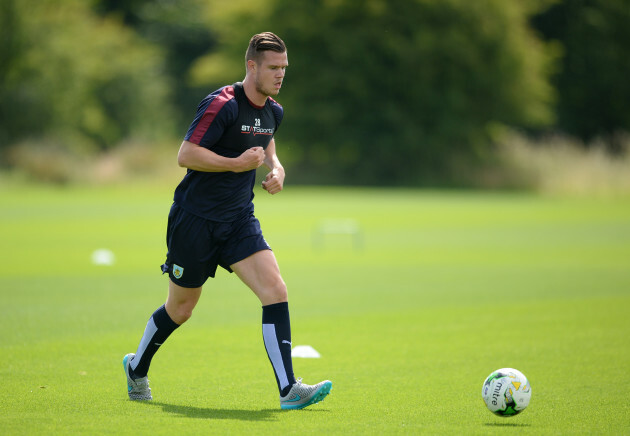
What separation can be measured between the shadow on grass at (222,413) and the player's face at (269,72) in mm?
2252

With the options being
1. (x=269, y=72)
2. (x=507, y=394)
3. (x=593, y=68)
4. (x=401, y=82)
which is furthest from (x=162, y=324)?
(x=593, y=68)

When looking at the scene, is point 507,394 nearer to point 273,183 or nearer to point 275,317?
point 275,317

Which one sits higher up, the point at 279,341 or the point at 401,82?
the point at 401,82

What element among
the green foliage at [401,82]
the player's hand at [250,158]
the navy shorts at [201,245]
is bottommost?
the navy shorts at [201,245]

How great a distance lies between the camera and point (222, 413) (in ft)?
21.9

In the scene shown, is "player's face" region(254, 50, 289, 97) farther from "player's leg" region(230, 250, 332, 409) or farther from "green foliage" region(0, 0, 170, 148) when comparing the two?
"green foliage" region(0, 0, 170, 148)

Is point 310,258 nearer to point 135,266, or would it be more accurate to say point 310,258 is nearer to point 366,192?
point 135,266

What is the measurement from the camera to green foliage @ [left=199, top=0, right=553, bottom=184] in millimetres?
52375

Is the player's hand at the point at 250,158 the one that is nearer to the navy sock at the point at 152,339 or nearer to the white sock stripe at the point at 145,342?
the navy sock at the point at 152,339

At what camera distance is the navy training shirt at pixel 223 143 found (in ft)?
22.1

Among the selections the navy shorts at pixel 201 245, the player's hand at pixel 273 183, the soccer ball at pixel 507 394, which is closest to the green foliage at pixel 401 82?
the player's hand at pixel 273 183

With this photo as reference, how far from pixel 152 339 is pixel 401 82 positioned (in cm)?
4810

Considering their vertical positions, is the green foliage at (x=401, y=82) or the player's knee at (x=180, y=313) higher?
the green foliage at (x=401, y=82)

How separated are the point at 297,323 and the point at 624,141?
48.7m
